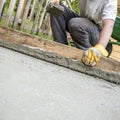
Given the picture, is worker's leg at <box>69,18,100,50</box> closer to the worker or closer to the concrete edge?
the worker

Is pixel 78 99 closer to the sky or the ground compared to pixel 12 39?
closer to the ground

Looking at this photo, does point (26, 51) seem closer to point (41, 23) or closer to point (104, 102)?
point (104, 102)

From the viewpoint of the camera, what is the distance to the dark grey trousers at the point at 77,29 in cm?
296

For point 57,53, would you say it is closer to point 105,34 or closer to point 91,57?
point 91,57

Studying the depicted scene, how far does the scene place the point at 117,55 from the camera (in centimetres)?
556

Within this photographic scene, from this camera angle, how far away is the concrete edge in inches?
86.2

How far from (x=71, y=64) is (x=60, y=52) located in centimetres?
12

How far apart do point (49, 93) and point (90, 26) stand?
969 mm

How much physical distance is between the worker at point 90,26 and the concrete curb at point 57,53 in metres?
0.06

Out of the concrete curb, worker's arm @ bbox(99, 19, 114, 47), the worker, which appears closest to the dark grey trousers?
the worker

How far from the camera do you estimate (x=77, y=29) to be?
2953 mm

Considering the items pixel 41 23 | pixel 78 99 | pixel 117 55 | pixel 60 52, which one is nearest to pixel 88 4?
pixel 60 52

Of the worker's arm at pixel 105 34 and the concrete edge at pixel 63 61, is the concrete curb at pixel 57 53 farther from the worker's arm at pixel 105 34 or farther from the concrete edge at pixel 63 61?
the worker's arm at pixel 105 34

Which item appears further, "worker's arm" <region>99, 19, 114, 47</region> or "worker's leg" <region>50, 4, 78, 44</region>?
"worker's leg" <region>50, 4, 78, 44</region>
